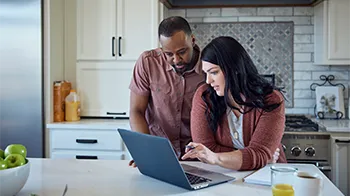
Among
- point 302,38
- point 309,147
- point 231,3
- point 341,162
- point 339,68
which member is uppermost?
point 231,3

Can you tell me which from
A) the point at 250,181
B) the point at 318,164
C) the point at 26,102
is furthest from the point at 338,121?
the point at 26,102

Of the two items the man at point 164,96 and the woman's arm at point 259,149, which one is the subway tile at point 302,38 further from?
the woman's arm at point 259,149

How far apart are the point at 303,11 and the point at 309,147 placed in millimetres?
1276

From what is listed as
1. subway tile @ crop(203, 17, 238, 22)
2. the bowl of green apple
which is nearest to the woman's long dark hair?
the bowl of green apple

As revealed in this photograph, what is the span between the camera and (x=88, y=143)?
3.01 metres

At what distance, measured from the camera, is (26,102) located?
308 cm

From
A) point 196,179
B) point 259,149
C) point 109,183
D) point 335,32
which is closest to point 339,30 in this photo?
point 335,32

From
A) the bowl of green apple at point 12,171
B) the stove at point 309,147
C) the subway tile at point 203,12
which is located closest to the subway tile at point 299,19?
the subway tile at point 203,12

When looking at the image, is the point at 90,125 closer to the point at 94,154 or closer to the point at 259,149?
the point at 94,154

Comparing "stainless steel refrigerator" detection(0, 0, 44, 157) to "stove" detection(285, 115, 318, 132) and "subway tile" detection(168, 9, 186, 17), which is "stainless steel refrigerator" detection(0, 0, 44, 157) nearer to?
"subway tile" detection(168, 9, 186, 17)

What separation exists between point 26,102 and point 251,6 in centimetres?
207

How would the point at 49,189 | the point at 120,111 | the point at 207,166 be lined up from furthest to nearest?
the point at 120,111 → the point at 207,166 → the point at 49,189

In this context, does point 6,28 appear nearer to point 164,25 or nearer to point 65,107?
point 65,107

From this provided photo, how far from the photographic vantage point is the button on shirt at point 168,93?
7.20 feet
